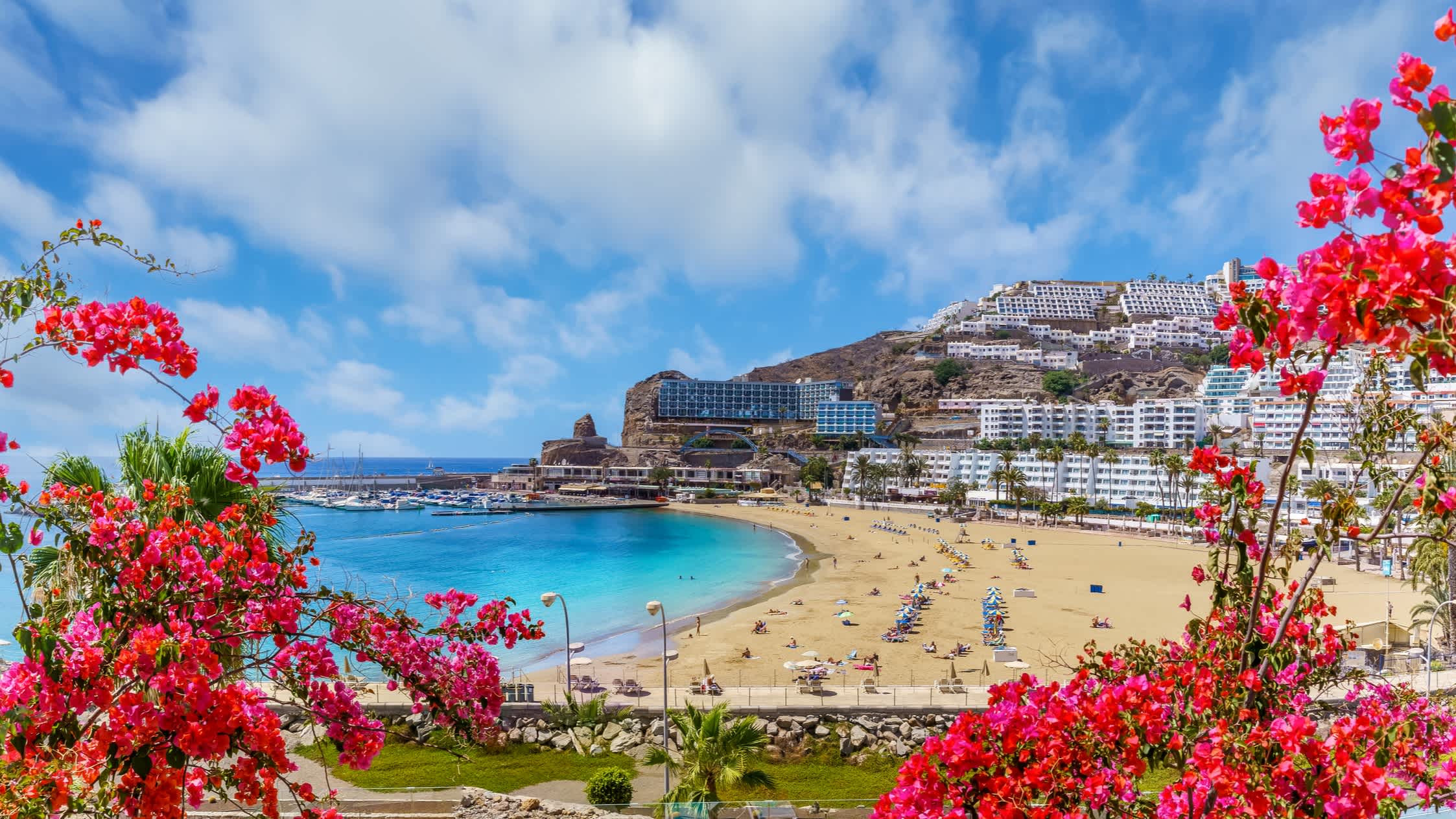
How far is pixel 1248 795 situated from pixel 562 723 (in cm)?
1743

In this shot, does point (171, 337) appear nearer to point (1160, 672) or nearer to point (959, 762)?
point (959, 762)

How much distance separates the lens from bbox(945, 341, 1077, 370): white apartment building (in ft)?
470

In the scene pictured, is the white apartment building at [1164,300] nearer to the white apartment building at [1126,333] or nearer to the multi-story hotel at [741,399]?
the white apartment building at [1126,333]

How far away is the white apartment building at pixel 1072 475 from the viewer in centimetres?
7669

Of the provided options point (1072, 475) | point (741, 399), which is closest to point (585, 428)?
point (741, 399)

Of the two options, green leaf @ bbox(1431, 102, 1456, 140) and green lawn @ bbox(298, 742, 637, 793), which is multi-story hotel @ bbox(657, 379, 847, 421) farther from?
green leaf @ bbox(1431, 102, 1456, 140)

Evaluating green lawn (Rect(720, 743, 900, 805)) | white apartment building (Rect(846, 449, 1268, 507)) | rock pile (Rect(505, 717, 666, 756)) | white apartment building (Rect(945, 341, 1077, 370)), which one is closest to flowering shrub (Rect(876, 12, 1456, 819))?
green lawn (Rect(720, 743, 900, 805))

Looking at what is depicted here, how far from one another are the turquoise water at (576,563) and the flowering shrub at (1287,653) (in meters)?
23.0

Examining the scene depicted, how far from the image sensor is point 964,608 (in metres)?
37.7

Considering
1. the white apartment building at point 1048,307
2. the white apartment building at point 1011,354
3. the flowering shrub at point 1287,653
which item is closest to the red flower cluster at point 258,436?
the flowering shrub at point 1287,653

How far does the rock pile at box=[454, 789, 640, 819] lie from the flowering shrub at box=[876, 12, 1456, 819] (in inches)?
348

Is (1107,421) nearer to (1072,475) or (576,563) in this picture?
(1072,475)

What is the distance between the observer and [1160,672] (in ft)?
15.0

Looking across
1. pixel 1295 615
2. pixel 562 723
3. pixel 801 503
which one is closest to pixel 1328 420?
pixel 801 503
